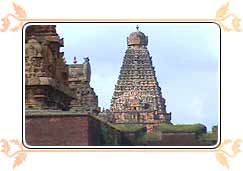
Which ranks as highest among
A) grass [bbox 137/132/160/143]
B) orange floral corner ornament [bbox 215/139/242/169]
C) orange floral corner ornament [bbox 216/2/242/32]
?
orange floral corner ornament [bbox 216/2/242/32]

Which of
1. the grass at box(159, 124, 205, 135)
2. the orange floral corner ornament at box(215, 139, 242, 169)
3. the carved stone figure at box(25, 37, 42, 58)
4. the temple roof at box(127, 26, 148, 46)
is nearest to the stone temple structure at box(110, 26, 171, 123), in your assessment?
the temple roof at box(127, 26, 148, 46)

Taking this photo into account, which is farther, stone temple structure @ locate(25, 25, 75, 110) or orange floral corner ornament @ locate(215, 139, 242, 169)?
stone temple structure @ locate(25, 25, 75, 110)

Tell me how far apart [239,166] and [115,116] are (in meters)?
0.79

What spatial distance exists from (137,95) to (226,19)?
731mm

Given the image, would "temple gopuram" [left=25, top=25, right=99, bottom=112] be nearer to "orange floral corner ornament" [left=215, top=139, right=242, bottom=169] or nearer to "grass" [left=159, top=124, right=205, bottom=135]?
"grass" [left=159, top=124, right=205, bottom=135]

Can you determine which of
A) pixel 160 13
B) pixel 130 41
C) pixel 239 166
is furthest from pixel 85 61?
pixel 239 166

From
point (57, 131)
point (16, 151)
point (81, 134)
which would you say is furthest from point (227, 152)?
point (16, 151)

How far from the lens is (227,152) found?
435cm

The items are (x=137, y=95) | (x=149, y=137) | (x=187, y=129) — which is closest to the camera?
(x=187, y=129)

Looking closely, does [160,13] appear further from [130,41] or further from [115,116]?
[115,116]

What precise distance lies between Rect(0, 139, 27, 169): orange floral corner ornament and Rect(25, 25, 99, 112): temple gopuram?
0.23m

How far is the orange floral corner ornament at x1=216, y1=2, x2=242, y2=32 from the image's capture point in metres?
4.31

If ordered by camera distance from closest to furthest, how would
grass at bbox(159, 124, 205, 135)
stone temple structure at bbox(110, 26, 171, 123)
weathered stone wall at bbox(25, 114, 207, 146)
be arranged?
grass at bbox(159, 124, 205, 135)
weathered stone wall at bbox(25, 114, 207, 146)
stone temple structure at bbox(110, 26, 171, 123)

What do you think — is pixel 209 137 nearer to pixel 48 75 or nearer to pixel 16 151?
pixel 16 151
